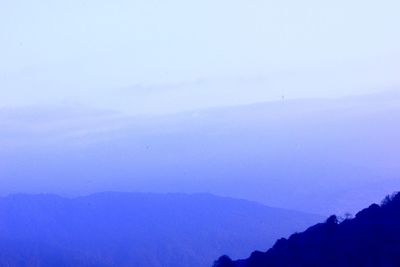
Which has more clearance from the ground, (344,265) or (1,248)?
(1,248)

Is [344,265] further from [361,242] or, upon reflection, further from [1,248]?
[1,248]

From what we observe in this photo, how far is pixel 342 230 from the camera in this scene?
169 feet

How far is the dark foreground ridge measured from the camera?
45625 mm

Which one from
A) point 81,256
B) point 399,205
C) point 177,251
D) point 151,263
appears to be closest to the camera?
point 399,205

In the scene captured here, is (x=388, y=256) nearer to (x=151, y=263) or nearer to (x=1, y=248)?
(x=151, y=263)

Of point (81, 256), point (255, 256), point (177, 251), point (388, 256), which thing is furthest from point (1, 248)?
point (388, 256)

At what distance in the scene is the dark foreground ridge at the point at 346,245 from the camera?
45.6 metres

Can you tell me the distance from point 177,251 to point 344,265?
458 feet

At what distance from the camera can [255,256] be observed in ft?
175

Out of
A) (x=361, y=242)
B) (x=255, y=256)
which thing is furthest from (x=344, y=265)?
(x=255, y=256)

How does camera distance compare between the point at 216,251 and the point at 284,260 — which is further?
the point at 216,251

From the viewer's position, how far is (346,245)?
4838 centimetres

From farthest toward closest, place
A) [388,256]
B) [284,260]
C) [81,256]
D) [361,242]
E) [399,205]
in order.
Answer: [81,256], [399,205], [284,260], [361,242], [388,256]

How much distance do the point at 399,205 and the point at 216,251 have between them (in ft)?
435
